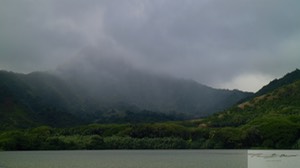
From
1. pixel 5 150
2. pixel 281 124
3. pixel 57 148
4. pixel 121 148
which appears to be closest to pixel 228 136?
pixel 281 124

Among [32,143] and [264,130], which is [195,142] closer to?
[264,130]

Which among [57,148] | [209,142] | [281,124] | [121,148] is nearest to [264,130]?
[281,124]

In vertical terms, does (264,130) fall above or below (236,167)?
Answer: above

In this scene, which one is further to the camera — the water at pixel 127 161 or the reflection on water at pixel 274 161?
the water at pixel 127 161

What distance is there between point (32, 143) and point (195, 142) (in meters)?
73.1

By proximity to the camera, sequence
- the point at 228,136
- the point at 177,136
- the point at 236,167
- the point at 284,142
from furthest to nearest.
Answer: the point at 177,136, the point at 228,136, the point at 284,142, the point at 236,167

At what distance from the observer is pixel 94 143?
19162 centimetres

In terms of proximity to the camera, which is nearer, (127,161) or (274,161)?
(274,161)

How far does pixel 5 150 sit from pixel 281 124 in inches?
4594

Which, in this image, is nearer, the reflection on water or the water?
the reflection on water

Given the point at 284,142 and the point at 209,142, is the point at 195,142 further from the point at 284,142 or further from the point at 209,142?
the point at 284,142

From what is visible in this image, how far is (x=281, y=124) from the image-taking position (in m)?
180

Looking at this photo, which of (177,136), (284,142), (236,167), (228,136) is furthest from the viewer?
(177,136)

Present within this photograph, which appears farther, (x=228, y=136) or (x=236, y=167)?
(x=228, y=136)
